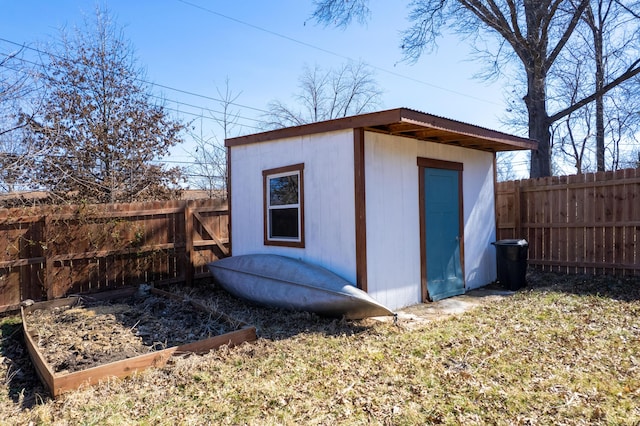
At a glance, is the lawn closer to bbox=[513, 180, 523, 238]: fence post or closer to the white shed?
the white shed

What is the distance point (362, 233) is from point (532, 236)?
17.7ft

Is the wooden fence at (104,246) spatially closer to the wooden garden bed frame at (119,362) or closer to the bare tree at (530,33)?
the wooden garden bed frame at (119,362)

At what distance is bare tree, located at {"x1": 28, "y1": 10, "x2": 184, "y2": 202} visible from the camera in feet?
34.3

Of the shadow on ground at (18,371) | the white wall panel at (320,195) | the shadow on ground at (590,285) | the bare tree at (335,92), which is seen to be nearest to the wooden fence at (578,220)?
the shadow on ground at (590,285)

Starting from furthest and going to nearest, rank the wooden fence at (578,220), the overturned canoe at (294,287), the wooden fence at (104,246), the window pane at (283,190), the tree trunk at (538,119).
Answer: the tree trunk at (538,119)
the wooden fence at (578,220)
the window pane at (283,190)
the wooden fence at (104,246)
the overturned canoe at (294,287)

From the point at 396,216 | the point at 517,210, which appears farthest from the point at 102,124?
the point at 517,210

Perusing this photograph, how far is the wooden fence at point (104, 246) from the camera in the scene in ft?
20.2

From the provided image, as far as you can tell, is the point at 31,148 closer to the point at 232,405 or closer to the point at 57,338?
the point at 57,338

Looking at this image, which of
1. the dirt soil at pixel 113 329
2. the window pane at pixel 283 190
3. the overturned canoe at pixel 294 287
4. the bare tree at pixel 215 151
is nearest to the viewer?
the dirt soil at pixel 113 329

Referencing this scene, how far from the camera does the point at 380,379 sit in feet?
11.9

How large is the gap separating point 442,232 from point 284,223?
267cm

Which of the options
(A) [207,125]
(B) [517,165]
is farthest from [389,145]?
(B) [517,165]

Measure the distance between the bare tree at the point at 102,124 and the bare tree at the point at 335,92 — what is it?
1044 centimetres

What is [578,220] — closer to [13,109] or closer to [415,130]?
[415,130]
